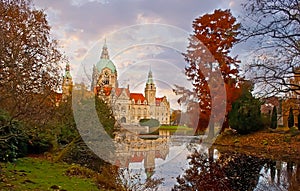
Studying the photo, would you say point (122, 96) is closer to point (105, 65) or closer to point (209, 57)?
point (105, 65)

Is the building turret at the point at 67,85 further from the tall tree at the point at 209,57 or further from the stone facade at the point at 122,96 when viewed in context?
the tall tree at the point at 209,57

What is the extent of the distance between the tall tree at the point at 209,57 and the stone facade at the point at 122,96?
297 cm

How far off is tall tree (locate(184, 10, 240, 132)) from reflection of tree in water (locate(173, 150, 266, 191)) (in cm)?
845

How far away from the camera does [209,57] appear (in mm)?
21469

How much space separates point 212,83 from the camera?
21016 mm

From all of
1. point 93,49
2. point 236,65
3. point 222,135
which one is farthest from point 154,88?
point 222,135

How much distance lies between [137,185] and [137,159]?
5956 millimetres

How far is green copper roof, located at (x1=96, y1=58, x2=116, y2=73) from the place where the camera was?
1588cm

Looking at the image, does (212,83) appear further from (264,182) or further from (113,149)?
(264,182)

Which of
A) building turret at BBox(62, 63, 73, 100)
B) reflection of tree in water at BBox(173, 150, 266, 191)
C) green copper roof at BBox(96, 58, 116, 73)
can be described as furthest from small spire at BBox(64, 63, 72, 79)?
reflection of tree in water at BBox(173, 150, 266, 191)

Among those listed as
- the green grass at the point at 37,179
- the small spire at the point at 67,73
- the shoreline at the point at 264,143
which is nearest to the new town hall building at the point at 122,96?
the small spire at the point at 67,73

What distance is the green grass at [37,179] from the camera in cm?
692

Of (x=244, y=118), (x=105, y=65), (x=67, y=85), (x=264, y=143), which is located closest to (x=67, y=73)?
(x=67, y=85)

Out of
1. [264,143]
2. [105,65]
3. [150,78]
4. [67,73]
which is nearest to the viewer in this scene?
[150,78]
